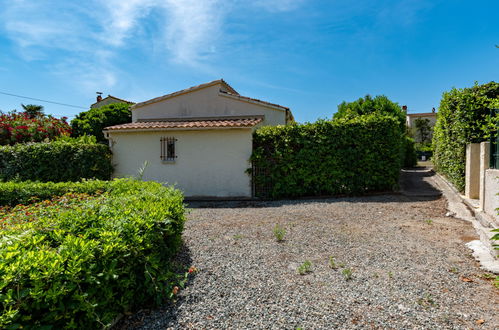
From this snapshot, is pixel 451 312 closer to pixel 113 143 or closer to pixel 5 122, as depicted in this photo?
pixel 113 143

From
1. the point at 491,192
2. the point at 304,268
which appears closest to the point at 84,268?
the point at 304,268

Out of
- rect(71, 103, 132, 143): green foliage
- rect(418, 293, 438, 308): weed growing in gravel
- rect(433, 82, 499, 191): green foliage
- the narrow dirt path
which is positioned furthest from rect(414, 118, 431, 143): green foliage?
rect(418, 293, 438, 308): weed growing in gravel

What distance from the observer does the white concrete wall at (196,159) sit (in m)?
11.2

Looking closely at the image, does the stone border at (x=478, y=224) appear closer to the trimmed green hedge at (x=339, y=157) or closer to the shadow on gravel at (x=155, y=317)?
the trimmed green hedge at (x=339, y=157)

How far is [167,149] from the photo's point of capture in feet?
39.2

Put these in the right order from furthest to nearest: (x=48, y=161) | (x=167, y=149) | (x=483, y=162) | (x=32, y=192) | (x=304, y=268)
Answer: (x=167, y=149) < (x=48, y=161) < (x=32, y=192) < (x=483, y=162) < (x=304, y=268)

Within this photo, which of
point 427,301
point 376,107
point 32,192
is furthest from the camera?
point 376,107

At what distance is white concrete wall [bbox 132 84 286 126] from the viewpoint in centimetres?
1447

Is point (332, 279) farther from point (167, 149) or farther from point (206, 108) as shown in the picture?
point (206, 108)

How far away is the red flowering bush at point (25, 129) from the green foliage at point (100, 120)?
9.99 metres

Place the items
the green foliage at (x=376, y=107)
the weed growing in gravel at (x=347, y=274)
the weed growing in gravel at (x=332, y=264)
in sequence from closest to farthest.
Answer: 1. the weed growing in gravel at (x=347, y=274)
2. the weed growing in gravel at (x=332, y=264)
3. the green foliage at (x=376, y=107)

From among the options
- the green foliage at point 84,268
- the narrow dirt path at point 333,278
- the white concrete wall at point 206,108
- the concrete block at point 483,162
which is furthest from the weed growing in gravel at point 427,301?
the white concrete wall at point 206,108

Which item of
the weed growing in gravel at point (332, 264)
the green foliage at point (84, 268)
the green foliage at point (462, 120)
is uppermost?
the green foliage at point (462, 120)

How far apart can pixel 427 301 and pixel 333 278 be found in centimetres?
106
